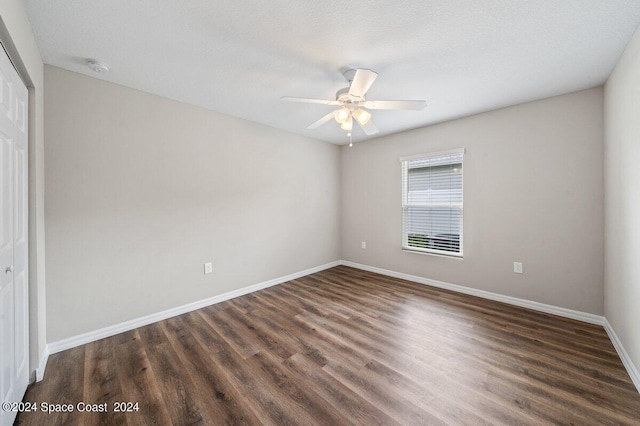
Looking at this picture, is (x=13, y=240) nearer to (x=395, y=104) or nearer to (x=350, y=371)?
(x=350, y=371)

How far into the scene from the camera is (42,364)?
1889 mm

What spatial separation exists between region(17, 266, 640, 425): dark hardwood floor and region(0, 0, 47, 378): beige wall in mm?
361

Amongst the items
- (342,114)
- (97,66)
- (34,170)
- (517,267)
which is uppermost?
(97,66)

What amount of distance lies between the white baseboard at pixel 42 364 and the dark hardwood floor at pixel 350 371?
0.13ft

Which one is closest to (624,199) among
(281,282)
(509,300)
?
(509,300)

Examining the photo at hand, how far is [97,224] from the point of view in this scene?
2.34 metres

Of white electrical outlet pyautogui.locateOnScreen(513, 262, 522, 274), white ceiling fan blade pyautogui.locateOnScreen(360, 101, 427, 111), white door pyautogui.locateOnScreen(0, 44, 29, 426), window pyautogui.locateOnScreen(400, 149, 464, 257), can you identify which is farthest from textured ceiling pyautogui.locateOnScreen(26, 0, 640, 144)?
white electrical outlet pyautogui.locateOnScreen(513, 262, 522, 274)

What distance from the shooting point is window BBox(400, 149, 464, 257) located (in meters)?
3.54

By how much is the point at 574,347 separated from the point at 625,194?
1.32 m

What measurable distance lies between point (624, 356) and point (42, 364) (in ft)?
14.5

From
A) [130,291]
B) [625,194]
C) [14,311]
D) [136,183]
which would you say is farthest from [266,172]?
[625,194]

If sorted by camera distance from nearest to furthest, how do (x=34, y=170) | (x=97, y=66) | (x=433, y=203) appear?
1. (x=34, y=170)
2. (x=97, y=66)
3. (x=433, y=203)

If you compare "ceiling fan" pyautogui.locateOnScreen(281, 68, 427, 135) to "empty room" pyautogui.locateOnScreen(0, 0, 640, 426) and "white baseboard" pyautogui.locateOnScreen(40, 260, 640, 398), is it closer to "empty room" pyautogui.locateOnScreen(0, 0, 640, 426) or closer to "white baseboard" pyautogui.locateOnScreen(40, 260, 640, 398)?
"empty room" pyautogui.locateOnScreen(0, 0, 640, 426)

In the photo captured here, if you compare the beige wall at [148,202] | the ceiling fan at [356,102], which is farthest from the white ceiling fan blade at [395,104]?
the beige wall at [148,202]
